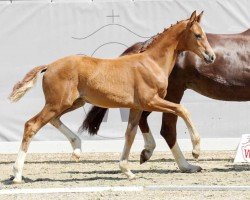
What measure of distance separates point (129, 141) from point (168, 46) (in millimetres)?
1207

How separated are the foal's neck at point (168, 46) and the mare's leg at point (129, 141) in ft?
2.10

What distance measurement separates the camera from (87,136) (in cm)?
1362

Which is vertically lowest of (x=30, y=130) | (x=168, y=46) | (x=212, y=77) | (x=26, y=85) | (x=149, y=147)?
(x=149, y=147)

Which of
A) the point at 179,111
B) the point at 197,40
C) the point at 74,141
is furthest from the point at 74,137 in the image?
the point at 197,40

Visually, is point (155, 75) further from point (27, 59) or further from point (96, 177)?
point (27, 59)

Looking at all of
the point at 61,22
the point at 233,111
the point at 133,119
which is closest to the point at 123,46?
the point at 61,22

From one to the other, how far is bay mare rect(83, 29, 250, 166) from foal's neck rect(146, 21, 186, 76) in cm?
96

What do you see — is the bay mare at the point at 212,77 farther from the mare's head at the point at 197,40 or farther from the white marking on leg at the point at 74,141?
the white marking on leg at the point at 74,141

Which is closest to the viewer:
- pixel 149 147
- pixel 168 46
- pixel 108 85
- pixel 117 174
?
pixel 108 85

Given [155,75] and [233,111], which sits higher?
[155,75]

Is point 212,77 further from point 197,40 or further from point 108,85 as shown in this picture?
point 108,85

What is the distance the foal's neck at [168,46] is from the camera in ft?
32.9

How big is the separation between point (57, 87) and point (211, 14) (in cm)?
459

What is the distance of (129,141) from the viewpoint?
1003 centimetres
